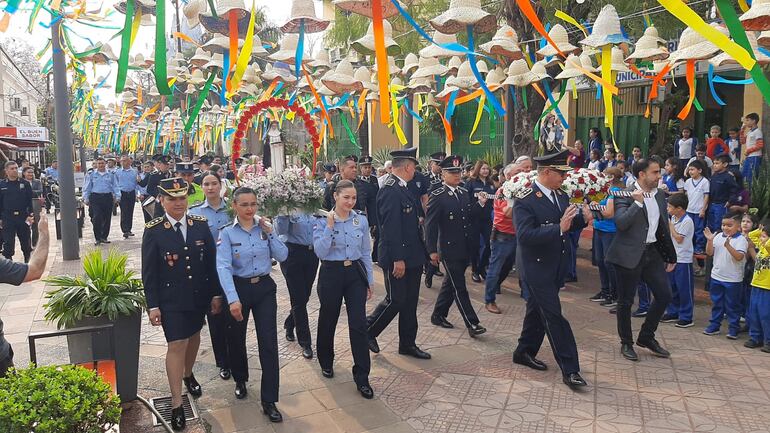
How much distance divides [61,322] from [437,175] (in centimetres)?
716

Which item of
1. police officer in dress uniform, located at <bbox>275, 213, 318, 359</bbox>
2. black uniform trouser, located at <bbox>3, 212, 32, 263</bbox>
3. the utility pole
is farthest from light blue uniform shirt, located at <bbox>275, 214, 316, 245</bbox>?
black uniform trouser, located at <bbox>3, 212, 32, 263</bbox>

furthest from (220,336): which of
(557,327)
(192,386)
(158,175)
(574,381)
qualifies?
(158,175)

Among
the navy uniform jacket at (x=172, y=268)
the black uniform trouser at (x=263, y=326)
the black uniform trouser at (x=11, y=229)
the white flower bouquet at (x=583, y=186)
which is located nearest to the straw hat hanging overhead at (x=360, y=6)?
the white flower bouquet at (x=583, y=186)

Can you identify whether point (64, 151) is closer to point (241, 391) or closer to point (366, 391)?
point (241, 391)

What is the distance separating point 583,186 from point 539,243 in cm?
77

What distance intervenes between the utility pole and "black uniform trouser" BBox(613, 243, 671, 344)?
31.4ft

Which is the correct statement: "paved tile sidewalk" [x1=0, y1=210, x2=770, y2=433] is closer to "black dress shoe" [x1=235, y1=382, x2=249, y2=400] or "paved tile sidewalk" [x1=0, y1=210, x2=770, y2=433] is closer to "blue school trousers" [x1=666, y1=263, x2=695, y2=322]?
"black dress shoe" [x1=235, y1=382, x2=249, y2=400]

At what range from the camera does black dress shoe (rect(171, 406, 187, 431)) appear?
4660 millimetres

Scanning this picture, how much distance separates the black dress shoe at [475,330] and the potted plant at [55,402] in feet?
13.8

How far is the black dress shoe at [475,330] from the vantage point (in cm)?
676

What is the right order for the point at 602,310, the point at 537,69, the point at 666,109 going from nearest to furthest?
the point at 602,310
the point at 537,69
the point at 666,109

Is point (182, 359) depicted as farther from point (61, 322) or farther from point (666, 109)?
point (666, 109)

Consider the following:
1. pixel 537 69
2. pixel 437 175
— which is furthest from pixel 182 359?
pixel 437 175

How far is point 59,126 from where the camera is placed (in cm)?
1116
